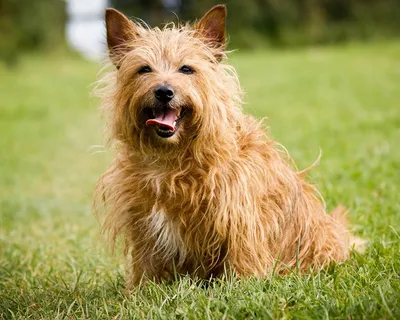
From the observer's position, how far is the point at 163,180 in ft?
12.0

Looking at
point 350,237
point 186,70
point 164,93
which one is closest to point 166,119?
point 164,93

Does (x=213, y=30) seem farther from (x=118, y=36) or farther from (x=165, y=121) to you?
(x=165, y=121)

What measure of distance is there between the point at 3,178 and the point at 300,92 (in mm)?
7685

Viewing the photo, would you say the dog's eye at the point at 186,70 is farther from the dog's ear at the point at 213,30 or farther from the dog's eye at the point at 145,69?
A: the dog's ear at the point at 213,30

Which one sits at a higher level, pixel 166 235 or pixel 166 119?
pixel 166 119

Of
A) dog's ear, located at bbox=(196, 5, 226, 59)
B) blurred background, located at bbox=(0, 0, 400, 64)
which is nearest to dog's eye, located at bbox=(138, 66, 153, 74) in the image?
dog's ear, located at bbox=(196, 5, 226, 59)

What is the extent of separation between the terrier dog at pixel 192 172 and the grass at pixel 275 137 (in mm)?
263

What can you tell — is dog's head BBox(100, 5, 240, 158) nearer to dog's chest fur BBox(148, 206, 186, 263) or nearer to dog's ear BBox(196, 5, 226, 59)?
dog's ear BBox(196, 5, 226, 59)

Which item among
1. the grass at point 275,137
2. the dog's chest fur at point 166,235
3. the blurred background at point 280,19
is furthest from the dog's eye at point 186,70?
the blurred background at point 280,19

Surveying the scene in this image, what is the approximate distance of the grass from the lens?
10.3 feet

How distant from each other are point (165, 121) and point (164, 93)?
189 mm

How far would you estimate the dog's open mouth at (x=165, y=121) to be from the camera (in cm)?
360

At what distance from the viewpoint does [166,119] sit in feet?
11.9

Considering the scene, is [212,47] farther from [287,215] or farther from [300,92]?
[300,92]
